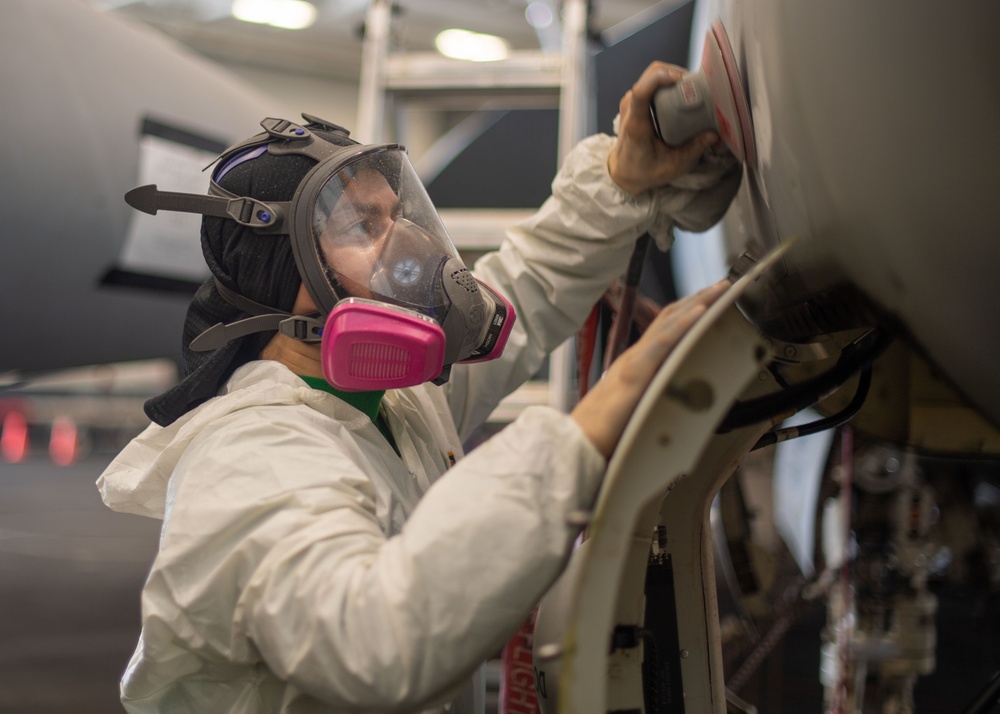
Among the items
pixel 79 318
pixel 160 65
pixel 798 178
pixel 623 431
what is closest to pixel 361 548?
pixel 623 431

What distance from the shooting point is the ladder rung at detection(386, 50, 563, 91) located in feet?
7.21

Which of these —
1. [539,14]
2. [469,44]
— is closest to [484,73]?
[539,14]

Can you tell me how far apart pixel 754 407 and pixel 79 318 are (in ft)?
8.20

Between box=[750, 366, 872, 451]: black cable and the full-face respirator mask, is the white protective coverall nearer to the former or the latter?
the full-face respirator mask

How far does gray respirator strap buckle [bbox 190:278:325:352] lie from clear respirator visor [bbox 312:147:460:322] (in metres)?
0.07

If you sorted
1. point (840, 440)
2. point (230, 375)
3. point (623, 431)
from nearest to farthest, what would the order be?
1. point (623, 431)
2. point (230, 375)
3. point (840, 440)

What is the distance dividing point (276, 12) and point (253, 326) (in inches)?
353

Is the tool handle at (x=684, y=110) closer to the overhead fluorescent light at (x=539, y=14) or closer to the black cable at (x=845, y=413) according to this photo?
the black cable at (x=845, y=413)

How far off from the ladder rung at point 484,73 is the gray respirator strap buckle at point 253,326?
1.16 meters

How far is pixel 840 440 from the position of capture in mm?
2477

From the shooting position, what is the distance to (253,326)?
47.5 inches

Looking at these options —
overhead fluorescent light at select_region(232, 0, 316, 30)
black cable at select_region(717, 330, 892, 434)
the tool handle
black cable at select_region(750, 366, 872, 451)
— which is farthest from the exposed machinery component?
overhead fluorescent light at select_region(232, 0, 316, 30)

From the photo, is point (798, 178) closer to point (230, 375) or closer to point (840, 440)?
point (230, 375)

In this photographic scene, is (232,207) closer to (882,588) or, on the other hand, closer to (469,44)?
(882,588)
